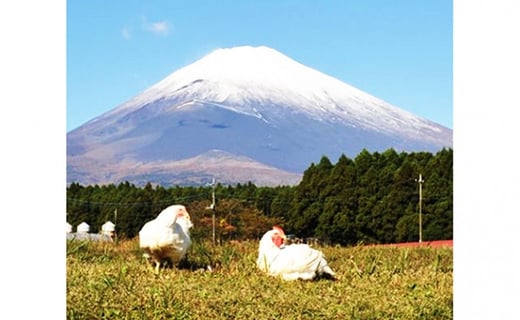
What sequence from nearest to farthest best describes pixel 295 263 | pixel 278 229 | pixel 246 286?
pixel 246 286 → pixel 295 263 → pixel 278 229

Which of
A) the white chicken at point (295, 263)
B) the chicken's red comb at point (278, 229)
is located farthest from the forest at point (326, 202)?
the white chicken at point (295, 263)

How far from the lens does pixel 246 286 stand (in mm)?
3254

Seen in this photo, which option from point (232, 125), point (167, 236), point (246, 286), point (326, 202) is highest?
point (232, 125)

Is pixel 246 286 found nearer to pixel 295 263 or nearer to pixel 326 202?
pixel 295 263

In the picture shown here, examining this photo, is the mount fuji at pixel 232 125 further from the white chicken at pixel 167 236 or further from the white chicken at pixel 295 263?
the white chicken at pixel 295 263

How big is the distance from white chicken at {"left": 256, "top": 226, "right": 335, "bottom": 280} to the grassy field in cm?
5

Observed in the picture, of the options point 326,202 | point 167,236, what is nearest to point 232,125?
point 167,236

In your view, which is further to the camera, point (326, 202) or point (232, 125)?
point (326, 202)

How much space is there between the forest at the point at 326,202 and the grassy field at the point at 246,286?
0.32ft

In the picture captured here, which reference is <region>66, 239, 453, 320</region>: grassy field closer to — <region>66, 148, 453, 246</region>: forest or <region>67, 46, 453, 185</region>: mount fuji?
<region>66, 148, 453, 246</region>: forest

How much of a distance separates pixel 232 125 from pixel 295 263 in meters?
0.54
